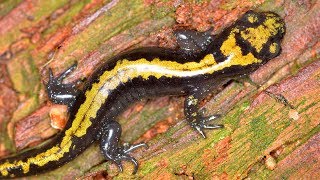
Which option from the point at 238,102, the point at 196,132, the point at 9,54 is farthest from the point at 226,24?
the point at 9,54

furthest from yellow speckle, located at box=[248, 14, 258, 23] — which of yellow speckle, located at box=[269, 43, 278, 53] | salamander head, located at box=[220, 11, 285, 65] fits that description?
yellow speckle, located at box=[269, 43, 278, 53]

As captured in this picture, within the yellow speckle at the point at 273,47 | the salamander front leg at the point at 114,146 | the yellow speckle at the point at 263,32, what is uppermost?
the yellow speckle at the point at 263,32

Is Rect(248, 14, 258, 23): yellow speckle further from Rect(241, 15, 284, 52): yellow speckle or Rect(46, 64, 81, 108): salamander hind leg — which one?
Rect(46, 64, 81, 108): salamander hind leg

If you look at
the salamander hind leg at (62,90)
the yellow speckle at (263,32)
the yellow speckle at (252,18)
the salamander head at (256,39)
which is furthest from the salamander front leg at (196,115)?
the salamander hind leg at (62,90)

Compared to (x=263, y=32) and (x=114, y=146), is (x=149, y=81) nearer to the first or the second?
(x=114, y=146)

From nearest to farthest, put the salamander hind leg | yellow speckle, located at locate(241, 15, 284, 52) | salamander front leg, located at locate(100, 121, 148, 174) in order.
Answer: yellow speckle, located at locate(241, 15, 284, 52) < salamander front leg, located at locate(100, 121, 148, 174) < the salamander hind leg

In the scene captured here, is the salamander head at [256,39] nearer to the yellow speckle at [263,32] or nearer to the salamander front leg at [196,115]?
the yellow speckle at [263,32]
